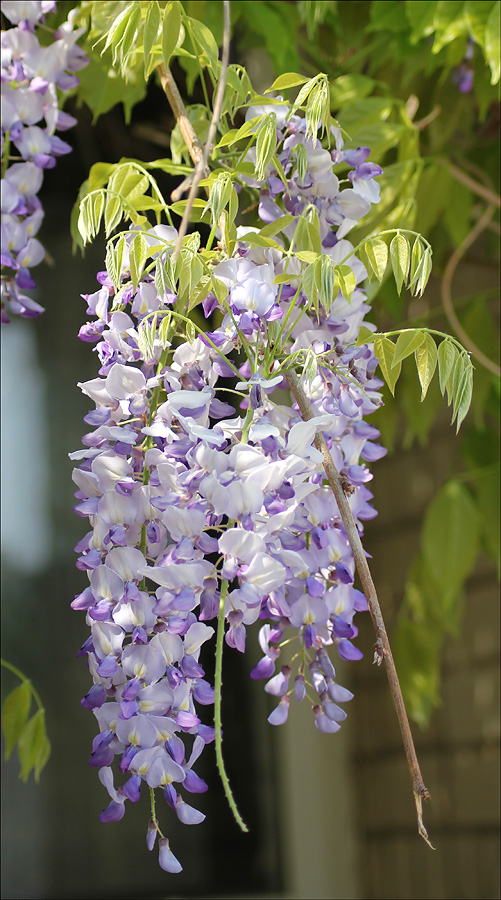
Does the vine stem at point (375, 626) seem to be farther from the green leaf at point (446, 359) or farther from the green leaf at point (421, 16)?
the green leaf at point (421, 16)

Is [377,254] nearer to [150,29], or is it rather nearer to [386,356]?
[386,356]

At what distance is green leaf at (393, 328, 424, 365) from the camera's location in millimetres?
505

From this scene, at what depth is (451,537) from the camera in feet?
3.71

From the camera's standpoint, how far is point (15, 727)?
89cm

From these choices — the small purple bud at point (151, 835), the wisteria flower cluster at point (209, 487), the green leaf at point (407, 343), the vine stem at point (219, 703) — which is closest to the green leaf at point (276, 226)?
the wisteria flower cluster at point (209, 487)

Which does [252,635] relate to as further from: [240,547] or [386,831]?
[240,547]

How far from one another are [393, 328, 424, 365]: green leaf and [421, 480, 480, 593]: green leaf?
66cm

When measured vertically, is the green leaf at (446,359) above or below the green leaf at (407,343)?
below

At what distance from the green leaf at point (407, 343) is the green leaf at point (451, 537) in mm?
655

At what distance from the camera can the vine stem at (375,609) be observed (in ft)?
1.51

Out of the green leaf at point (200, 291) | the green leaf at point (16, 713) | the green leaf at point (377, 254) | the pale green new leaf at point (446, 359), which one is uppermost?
the green leaf at point (377, 254)

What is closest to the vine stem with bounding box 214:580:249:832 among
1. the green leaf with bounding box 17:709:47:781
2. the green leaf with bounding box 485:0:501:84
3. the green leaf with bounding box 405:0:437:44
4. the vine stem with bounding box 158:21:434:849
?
the vine stem with bounding box 158:21:434:849

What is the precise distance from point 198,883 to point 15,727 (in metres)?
0.85

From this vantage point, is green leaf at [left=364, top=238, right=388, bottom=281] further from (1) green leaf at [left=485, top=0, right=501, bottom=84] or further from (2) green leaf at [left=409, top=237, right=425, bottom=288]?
(1) green leaf at [left=485, top=0, right=501, bottom=84]
